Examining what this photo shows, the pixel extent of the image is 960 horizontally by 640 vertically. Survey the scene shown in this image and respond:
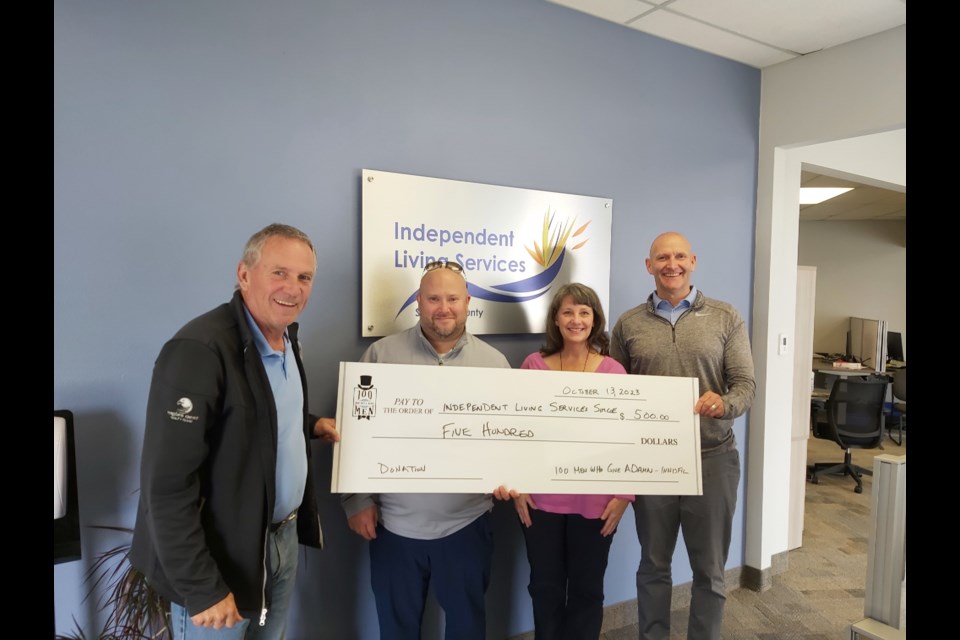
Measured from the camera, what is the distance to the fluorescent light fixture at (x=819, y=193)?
18.7 feet

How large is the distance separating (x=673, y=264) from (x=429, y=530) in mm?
1286

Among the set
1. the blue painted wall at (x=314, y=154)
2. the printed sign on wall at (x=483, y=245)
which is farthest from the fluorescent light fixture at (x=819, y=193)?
the printed sign on wall at (x=483, y=245)

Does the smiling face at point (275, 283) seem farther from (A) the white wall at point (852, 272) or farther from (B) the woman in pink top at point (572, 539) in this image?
(A) the white wall at point (852, 272)

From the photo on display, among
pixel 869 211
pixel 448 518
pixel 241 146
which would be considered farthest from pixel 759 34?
pixel 869 211

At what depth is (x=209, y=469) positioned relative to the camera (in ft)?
4.26

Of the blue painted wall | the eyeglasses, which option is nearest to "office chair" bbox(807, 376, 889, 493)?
the blue painted wall

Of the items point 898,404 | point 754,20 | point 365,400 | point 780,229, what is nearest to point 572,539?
point 365,400

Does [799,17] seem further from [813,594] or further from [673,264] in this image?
[813,594]

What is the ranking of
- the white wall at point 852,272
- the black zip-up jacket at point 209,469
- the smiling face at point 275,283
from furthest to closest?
the white wall at point 852,272 → the smiling face at point 275,283 → the black zip-up jacket at point 209,469

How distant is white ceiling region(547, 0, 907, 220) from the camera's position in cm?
241

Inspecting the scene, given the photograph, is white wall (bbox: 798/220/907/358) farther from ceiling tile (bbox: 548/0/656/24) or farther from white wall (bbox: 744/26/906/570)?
ceiling tile (bbox: 548/0/656/24)

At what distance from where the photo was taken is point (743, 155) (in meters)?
3.04

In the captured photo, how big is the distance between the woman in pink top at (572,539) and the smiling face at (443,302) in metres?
0.36
